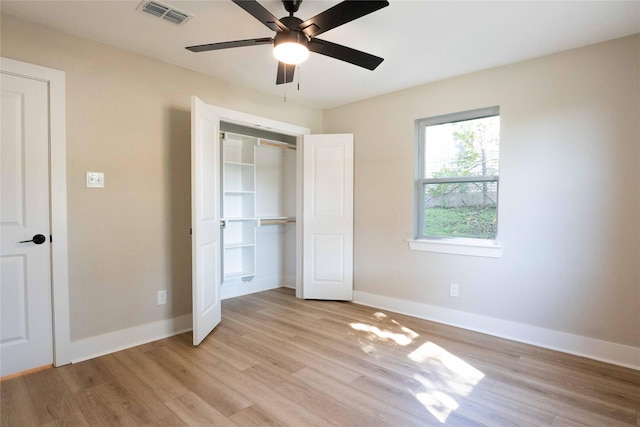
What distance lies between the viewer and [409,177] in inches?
146

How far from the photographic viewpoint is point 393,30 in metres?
2.45

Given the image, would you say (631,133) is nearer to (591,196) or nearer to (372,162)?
(591,196)

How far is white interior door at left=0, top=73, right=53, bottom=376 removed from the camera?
2289 mm

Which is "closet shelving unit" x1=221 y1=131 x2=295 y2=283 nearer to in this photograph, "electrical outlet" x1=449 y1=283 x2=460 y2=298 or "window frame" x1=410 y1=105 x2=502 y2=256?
"window frame" x1=410 y1=105 x2=502 y2=256

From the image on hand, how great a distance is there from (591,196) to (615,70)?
979 mm

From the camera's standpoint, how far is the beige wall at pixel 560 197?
2.52 m

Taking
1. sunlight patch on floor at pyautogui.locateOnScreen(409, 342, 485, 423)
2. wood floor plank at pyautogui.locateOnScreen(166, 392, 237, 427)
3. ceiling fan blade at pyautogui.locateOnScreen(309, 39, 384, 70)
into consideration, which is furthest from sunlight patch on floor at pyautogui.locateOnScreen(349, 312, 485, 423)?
ceiling fan blade at pyautogui.locateOnScreen(309, 39, 384, 70)

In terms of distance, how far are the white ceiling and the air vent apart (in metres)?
0.05

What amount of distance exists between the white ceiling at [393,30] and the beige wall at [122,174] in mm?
173

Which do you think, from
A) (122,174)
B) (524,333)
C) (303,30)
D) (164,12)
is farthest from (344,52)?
(524,333)

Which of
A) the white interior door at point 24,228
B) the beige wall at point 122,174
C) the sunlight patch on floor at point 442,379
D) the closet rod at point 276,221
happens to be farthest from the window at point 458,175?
the white interior door at point 24,228

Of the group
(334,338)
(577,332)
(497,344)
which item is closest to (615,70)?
(577,332)

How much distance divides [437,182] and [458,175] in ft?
0.72

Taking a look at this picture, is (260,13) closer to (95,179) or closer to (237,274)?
(95,179)
